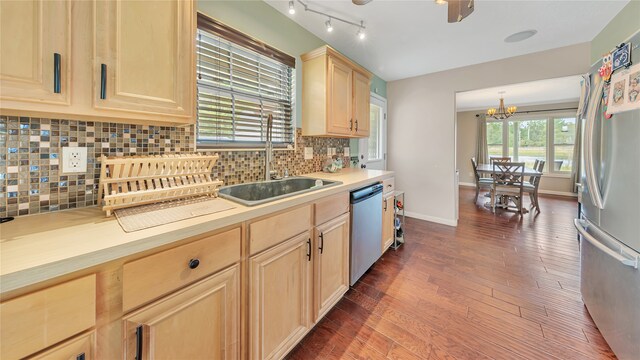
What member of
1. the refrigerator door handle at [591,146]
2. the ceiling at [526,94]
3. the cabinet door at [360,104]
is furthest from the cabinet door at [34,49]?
the ceiling at [526,94]

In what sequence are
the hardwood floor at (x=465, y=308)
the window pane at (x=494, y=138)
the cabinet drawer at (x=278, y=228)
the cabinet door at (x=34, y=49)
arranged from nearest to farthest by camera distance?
the cabinet door at (x=34, y=49), the cabinet drawer at (x=278, y=228), the hardwood floor at (x=465, y=308), the window pane at (x=494, y=138)

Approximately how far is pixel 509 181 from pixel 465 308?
3773mm

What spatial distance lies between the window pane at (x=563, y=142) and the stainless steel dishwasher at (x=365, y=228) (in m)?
6.88

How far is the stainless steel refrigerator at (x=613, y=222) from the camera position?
1.16 metres

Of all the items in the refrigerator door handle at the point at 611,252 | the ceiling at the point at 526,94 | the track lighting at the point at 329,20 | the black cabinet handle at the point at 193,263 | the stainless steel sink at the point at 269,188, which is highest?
the ceiling at the point at 526,94

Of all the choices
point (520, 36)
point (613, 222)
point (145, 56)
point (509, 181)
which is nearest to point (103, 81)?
point (145, 56)

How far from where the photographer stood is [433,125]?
3766 mm

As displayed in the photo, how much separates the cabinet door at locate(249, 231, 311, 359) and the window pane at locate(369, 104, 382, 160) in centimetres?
283

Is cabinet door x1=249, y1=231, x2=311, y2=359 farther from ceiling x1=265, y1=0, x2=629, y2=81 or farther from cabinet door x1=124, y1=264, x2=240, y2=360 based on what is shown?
ceiling x1=265, y1=0, x2=629, y2=81

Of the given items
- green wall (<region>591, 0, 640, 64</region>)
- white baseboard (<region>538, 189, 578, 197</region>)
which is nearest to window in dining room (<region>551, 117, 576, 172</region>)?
white baseboard (<region>538, 189, 578, 197</region>)

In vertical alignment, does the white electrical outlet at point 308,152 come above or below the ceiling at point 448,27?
below

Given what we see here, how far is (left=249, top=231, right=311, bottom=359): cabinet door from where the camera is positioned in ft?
3.70

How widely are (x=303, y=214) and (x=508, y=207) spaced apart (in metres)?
5.06

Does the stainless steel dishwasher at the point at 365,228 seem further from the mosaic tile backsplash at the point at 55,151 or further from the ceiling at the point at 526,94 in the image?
the ceiling at the point at 526,94
